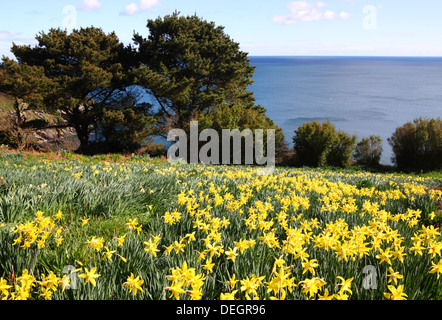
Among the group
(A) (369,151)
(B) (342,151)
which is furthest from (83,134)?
(A) (369,151)

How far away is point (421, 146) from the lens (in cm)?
2400

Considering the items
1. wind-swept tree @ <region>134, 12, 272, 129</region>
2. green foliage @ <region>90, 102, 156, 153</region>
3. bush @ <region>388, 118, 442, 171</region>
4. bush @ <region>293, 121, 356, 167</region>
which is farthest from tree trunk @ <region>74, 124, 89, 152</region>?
bush @ <region>388, 118, 442, 171</region>

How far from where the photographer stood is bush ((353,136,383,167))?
81.1ft

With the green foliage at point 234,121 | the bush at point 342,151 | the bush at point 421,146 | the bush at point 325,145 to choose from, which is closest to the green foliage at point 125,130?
the green foliage at point 234,121

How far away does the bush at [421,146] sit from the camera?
23.7m

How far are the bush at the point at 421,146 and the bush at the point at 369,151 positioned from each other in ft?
6.61

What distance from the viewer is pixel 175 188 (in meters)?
4.58

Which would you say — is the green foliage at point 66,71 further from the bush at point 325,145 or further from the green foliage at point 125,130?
the bush at point 325,145

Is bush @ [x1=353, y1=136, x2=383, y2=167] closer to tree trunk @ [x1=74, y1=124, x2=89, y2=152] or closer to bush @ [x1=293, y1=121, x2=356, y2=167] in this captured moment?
bush @ [x1=293, y1=121, x2=356, y2=167]

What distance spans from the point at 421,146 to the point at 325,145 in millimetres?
8395

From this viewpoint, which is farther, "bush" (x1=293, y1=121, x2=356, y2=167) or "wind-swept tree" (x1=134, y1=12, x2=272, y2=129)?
"bush" (x1=293, y1=121, x2=356, y2=167)

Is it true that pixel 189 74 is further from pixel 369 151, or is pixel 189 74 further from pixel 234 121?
pixel 369 151

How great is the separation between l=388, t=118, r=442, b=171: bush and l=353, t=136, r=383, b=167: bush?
6.61 feet

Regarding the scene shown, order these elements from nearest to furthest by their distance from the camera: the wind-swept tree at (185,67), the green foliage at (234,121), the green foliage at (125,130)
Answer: the green foliage at (125,130) < the green foliage at (234,121) < the wind-swept tree at (185,67)
